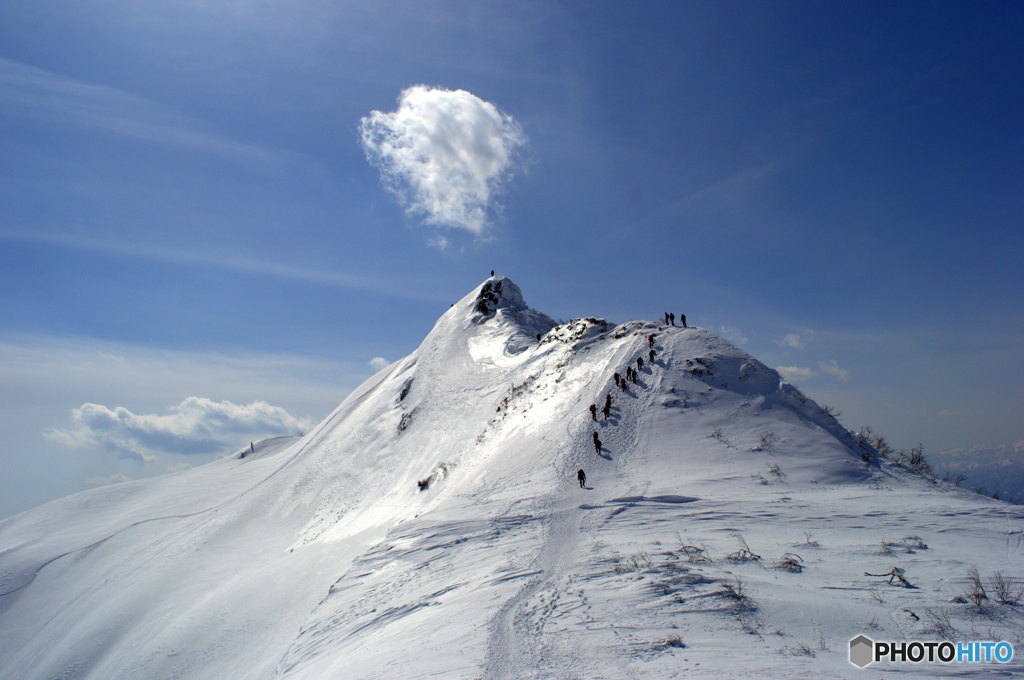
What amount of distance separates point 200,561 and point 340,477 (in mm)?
7568

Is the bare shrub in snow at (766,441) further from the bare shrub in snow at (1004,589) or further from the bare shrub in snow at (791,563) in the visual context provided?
the bare shrub in snow at (1004,589)

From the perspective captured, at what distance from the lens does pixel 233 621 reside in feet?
56.4

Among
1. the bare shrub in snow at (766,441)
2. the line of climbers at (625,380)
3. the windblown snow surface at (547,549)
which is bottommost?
the windblown snow surface at (547,549)

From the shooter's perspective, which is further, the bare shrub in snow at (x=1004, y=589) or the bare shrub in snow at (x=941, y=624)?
the bare shrub in snow at (x=1004, y=589)

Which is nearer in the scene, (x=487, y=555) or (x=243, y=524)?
(x=487, y=555)

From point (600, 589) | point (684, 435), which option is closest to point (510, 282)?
point (684, 435)

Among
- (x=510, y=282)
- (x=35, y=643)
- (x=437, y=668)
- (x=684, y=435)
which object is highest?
(x=510, y=282)

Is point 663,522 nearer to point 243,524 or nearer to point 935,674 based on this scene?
point 935,674

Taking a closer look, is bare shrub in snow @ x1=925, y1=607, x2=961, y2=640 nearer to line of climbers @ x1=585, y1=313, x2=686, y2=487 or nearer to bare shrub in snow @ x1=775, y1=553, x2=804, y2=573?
bare shrub in snow @ x1=775, y1=553, x2=804, y2=573

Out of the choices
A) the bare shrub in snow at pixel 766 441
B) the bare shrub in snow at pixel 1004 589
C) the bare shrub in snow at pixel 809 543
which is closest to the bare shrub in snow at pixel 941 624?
the bare shrub in snow at pixel 1004 589

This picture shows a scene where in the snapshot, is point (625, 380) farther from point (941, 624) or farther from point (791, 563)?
point (941, 624)

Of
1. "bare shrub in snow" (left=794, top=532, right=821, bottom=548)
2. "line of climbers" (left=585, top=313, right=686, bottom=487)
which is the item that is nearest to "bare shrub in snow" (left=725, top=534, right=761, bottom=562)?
"bare shrub in snow" (left=794, top=532, right=821, bottom=548)

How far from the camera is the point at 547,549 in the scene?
11992 mm

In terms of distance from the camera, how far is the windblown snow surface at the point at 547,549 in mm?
7863
